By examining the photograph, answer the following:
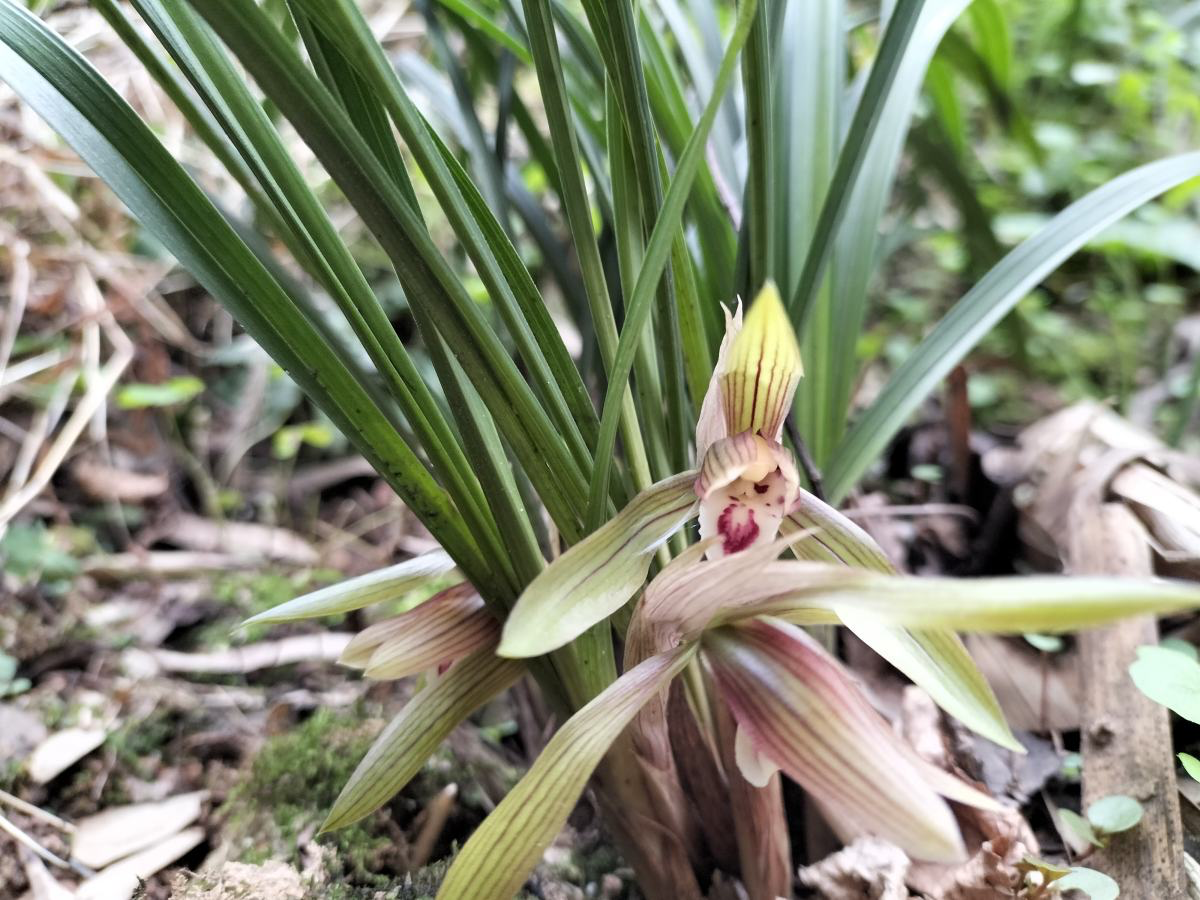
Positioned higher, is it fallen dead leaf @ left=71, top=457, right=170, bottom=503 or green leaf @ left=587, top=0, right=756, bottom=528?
green leaf @ left=587, top=0, right=756, bottom=528

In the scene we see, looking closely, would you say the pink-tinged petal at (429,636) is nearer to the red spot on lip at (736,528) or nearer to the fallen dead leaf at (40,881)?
the red spot on lip at (736,528)

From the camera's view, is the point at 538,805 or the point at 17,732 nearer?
the point at 538,805

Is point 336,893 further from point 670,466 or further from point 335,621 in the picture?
point 335,621

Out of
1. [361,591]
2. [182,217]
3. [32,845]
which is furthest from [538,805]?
[32,845]

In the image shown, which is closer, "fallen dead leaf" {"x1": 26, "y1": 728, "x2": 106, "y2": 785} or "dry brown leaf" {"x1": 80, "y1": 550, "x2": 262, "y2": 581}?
"fallen dead leaf" {"x1": 26, "y1": 728, "x2": 106, "y2": 785}

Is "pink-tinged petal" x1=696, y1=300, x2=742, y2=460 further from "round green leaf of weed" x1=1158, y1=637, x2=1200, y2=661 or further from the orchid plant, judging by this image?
"round green leaf of weed" x1=1158, y1=637, x2=1200, y2=661

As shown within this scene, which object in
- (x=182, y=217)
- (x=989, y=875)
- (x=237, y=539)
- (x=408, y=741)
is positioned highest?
(x=182, y=217)

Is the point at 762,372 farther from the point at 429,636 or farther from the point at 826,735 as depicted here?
the point at 429,636

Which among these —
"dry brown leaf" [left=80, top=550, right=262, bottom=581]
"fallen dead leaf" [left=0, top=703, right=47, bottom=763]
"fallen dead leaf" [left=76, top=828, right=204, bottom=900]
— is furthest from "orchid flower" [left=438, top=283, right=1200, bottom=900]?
"dry brown leaf" [left=80, top=550, right=262, bottom=581]
